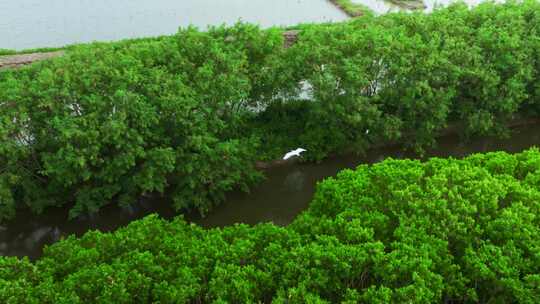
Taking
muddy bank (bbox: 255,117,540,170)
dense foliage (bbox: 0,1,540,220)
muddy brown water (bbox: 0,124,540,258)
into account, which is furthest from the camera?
muddy bank (bbox: 255,117,540,170)

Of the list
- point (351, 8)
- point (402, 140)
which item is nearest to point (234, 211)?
point (402, 140)

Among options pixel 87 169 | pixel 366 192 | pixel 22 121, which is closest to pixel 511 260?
pixel 366 192

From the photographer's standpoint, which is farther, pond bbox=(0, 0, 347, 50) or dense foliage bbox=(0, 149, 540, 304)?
pond bbox=(0, 0, 347, 50)

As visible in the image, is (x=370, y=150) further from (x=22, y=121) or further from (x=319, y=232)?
(x=22, y=121)

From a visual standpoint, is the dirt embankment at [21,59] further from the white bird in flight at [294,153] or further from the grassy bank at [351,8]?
the grassy bank at [351,8]

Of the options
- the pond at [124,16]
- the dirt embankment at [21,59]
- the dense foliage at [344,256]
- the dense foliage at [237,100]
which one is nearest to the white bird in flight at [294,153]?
the dense foliage at [237,100]

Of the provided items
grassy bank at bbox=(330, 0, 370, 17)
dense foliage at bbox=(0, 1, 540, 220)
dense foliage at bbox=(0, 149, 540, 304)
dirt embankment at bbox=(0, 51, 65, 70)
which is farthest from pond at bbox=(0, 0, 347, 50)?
dense foliage at bbox=(0, 149, 540, 304)

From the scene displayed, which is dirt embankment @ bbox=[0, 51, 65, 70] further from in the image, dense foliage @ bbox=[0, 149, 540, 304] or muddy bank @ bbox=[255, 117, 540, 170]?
dense foliage @ bbox=[0, 149, 540, 304]
